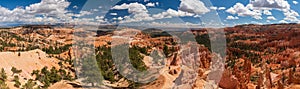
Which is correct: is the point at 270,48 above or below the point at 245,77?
below

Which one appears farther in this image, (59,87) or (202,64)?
(59,87)

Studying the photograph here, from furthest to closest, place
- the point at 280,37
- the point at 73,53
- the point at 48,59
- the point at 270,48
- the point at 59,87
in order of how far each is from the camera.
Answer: the point at 280,37
the point at 270,48
the point at 73,53
the point at 48,59
the point at 59,87

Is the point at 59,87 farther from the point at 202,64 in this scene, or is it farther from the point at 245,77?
the point at 245,77

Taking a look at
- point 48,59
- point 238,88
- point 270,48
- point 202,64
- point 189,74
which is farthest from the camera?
point 270,48

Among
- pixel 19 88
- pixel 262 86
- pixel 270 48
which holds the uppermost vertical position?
pixel 262 86

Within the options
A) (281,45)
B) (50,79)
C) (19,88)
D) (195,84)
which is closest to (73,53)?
(50,79)

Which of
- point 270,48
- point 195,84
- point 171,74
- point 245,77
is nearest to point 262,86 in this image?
point 245,77

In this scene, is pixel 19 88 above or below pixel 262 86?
below

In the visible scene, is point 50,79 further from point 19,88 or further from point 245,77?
point 245,77

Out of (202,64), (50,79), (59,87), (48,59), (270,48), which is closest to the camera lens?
(202,64)
